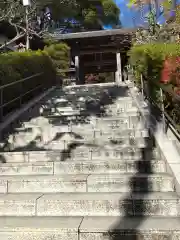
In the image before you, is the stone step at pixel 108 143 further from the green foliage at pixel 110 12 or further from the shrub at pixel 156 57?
the green foliage at pixel 110 12

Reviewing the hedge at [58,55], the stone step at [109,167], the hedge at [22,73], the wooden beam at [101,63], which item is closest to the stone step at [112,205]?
the stone step at [109,167]

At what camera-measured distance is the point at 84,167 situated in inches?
152

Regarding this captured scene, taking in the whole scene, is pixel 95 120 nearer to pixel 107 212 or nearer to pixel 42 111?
pixel 42 111

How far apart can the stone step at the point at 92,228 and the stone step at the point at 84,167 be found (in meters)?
0.92

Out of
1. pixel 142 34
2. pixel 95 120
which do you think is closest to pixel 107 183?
pixel 95 120

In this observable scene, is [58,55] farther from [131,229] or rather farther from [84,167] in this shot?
[131,229]

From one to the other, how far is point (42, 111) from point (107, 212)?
4.39m

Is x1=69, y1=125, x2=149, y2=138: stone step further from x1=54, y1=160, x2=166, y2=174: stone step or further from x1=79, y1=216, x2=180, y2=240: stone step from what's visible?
x1=79, y1=216, x2=180, y2=240: stone step

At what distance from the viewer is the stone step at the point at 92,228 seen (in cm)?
260

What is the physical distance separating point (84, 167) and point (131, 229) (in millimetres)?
1376

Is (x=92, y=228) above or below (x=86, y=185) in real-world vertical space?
below

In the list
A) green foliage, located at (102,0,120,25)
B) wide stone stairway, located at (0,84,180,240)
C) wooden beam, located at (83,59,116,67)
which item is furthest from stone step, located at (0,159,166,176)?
green foliage, located at (102,0,120,25)

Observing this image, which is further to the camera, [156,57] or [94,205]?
[156,57]

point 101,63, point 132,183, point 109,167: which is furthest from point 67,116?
point 101,63
